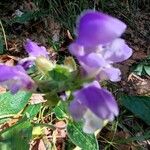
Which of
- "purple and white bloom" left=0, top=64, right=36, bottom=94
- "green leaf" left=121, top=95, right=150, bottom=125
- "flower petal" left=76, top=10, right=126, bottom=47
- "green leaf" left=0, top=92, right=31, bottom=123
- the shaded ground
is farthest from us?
the shaded ground

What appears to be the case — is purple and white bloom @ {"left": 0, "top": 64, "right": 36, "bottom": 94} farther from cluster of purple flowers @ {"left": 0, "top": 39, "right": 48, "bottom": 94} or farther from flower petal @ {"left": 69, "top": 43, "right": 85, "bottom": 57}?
flower petal @ {"left": 69, "top": 43, "right": 85, "bottom": 57}

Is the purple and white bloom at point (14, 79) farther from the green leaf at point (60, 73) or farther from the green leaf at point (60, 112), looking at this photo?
the green leaf at point (60, 112)

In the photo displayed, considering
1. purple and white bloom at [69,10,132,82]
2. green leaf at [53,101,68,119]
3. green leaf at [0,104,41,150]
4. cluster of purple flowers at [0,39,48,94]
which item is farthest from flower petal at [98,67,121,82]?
green leaf at [53,101,68,119]

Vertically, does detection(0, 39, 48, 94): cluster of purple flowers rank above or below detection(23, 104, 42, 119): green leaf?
above

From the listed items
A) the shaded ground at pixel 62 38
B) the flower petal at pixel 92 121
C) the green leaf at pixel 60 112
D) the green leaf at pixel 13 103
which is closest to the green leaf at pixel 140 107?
the shaded ground at pixel 62 38

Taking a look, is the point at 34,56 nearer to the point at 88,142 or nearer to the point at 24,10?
the point at 88,142
